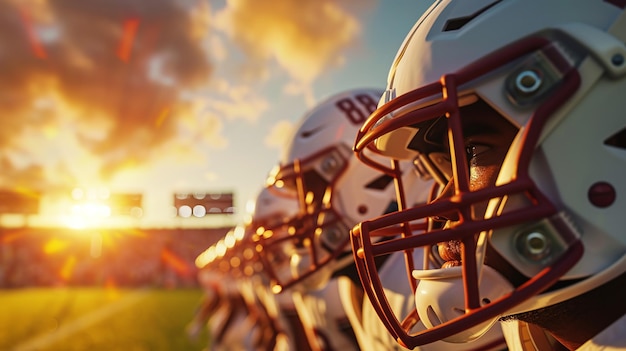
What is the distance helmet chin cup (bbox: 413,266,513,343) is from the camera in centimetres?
115

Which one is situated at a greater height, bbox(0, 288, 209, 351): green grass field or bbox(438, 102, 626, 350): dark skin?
bbox(0, 288, 209, 351): green grass field

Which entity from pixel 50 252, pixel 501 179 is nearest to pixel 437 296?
pixel 501 179

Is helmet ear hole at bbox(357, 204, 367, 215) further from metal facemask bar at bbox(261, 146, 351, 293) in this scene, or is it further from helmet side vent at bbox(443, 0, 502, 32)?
helmet side vent at bbox(443, 0, 502, 32)

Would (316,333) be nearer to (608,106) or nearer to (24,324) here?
(608,106)

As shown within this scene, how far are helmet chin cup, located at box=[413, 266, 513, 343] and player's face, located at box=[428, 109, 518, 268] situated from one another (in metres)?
0.12

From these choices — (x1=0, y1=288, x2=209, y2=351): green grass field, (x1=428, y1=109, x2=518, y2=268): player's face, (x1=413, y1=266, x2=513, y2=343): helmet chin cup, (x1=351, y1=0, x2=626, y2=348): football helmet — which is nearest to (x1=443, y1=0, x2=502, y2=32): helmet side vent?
(x1=351, y1=0, x2=626, y2=348): football helmet

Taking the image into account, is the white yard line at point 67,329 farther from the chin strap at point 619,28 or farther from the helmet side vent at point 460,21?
the chin strap at point 619,28

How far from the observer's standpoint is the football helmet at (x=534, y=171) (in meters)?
1.09

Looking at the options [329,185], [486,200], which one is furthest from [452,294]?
[329,185]

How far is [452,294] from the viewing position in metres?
1.18

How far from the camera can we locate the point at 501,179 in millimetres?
1161

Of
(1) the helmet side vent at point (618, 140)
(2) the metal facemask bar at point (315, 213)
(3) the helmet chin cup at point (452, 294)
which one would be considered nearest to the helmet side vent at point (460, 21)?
(1) the helmet side vent at point (618, 140)

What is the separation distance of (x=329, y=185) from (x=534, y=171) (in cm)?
171

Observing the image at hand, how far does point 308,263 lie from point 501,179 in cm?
175
